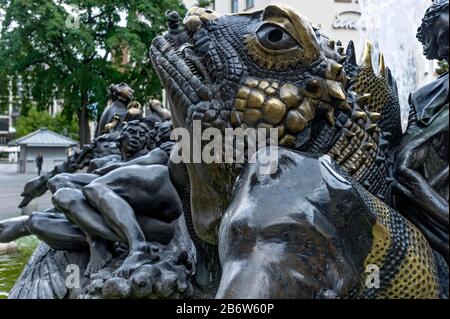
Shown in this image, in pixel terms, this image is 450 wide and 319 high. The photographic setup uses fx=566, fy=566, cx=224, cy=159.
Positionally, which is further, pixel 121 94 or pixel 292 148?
pixel 121 94

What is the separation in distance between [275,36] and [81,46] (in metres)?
23.1

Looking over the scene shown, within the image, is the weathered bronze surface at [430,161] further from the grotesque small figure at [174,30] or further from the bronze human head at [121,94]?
the bronze human head at [121,94]

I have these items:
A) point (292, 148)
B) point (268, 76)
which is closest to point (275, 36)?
point (268, 76)

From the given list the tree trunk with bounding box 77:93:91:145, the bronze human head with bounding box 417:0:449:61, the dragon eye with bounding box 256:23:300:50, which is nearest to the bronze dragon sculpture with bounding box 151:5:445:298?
the dragon eye with bounding box 256:23:300:50

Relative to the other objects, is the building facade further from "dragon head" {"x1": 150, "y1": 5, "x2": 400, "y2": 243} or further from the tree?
"dragon head" {"x1": 150, "y1": 5, "x2": 400, "y2": 243}

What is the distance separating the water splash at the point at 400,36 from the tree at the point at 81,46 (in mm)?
15981

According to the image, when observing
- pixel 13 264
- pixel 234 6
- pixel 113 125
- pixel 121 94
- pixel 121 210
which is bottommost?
pixel 13 264

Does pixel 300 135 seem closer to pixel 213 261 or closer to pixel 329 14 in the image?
pixel 213 261

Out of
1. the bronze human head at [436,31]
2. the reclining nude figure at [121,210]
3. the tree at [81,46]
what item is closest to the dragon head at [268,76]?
the bronze human head at [436,31]

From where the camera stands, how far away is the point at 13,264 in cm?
662

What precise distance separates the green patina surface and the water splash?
5.02m

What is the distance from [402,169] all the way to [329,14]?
85.2 feet

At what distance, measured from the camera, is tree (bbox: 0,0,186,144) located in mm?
23219

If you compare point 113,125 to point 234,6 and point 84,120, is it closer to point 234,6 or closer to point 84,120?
point 84,120
